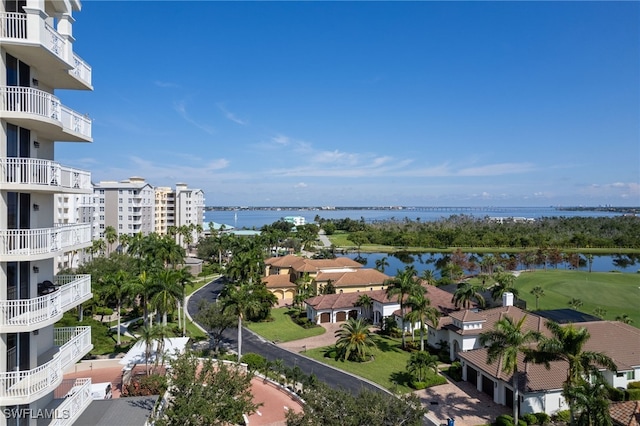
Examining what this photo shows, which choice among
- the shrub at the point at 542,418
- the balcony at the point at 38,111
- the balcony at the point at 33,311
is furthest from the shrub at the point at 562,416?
the balcony at the point at 38,111

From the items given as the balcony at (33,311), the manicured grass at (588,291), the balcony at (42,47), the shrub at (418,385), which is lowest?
the shrub at (418,385)

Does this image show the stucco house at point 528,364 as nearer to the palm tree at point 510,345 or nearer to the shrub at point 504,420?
the palm tree at point 510,345

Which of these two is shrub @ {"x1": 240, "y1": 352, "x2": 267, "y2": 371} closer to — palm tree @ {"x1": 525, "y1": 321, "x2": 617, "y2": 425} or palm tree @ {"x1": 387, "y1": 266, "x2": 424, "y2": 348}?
palm tree @ {"x1": 387, "y1": 266, "x2": 424, "y2": 348}

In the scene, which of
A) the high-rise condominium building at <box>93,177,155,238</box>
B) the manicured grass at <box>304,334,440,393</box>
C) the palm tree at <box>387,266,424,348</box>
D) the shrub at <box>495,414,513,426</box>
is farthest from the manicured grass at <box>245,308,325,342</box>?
the high-rise condominium building at <box>93,177,155,238</box>

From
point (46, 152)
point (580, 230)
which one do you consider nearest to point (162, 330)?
point (46, 152)

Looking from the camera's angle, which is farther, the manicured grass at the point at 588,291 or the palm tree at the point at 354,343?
the manicured grass at the point at 588,291
